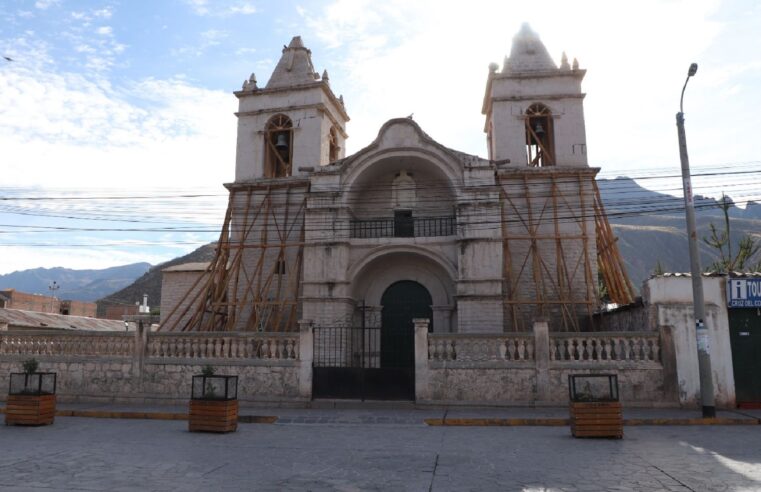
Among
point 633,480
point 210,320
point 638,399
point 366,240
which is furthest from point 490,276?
point 633,480

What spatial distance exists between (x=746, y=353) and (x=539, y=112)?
44.1ft

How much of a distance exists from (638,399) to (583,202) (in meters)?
10.2

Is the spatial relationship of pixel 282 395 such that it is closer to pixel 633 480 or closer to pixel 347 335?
pixel 347 335

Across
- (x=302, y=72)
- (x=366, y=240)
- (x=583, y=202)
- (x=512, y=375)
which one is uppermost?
(x=302, y=72)

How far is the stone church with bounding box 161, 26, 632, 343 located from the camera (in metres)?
21.5

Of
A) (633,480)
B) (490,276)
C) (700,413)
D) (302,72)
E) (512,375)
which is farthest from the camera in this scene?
(302,72)

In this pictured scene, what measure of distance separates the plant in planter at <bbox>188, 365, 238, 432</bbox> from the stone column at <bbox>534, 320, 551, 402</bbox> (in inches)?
303

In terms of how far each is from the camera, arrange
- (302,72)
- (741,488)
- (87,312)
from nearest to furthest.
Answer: (741,488), (302,72), (87,312)

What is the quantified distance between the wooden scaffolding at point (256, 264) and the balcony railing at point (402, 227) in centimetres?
255

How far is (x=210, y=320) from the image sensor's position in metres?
24.0

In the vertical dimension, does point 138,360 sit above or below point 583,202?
below

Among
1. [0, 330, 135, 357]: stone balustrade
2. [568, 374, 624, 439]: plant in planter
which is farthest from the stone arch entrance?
[568, 374, 624, 439]: plant in planter

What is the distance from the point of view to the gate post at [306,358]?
51.6 feet

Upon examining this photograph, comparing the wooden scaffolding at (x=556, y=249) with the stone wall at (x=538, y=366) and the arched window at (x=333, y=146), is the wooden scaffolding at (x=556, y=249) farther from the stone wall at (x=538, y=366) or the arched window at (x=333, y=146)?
the arched window at (x=333, y=146)
